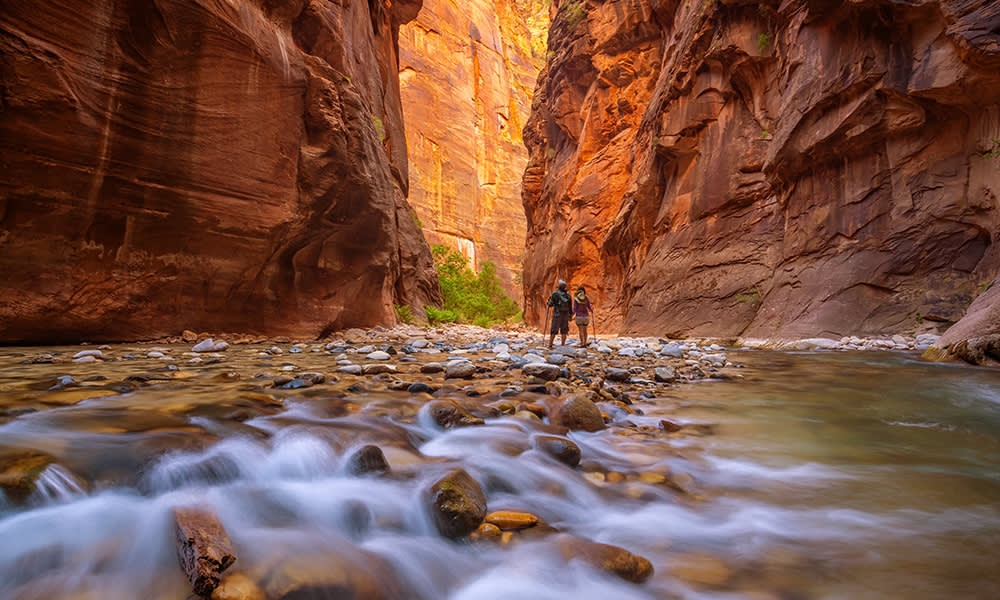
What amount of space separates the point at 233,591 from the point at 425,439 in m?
1.24

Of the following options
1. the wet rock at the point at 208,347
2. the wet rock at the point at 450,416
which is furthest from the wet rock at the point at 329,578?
the wet rock at the point at 208,347

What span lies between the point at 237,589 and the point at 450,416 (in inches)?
57.8

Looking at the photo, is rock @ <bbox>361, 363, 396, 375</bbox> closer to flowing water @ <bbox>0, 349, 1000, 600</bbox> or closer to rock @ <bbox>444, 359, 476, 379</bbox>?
rock @ <bbox>444, 359, 476, 379</bbox>

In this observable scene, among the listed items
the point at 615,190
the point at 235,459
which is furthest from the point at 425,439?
the point at 615,190

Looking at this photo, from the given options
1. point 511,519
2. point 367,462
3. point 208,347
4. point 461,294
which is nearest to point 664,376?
point 511,519

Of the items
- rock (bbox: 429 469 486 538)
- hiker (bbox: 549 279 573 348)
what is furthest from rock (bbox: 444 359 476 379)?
hiker (bbox: 549 279 573 348)

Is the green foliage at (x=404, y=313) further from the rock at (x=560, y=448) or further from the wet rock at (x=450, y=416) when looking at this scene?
the rock at (x=560, y=448)

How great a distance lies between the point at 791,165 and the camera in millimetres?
11133

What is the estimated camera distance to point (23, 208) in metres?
5.33

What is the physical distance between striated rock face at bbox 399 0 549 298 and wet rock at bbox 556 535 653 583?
42.4 meters

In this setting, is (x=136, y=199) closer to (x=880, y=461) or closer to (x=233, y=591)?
(x=233, y=591)

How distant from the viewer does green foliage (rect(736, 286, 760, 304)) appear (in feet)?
38.6

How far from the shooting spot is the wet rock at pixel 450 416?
245cm

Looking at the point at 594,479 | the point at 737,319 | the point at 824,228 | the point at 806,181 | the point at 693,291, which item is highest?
the point at 806,181
